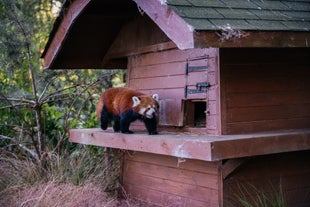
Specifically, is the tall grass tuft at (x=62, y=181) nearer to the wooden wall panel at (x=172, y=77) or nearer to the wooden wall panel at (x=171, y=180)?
the wooden wall panel at (x=171, y=180)

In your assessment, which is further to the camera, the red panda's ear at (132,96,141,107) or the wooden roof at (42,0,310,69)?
the red panda's ear at (132,96,141,107)

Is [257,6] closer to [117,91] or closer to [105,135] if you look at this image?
[117,91]

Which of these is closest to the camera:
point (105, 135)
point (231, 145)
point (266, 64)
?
point (231, 145)

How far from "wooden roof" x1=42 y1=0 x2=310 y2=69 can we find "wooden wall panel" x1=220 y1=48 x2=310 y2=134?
0.49 m

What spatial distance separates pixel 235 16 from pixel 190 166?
1.76 meters

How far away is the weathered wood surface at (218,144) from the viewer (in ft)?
13.0

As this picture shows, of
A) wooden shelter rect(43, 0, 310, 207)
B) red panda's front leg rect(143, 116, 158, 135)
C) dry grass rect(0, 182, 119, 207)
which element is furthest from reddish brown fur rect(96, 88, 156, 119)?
dry grass rect(0, 182, 119, 207)

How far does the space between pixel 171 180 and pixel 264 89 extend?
146 cm

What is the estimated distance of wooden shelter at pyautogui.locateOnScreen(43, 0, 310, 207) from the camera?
399 cm

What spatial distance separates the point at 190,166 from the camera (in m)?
5.11

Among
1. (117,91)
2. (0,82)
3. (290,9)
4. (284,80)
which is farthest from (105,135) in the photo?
(0,82)

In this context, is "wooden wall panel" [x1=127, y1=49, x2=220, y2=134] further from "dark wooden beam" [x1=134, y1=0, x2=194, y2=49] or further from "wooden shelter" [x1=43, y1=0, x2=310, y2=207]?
"dark wooden beam" [x1=134, y1=0, x2=194, y2=49]

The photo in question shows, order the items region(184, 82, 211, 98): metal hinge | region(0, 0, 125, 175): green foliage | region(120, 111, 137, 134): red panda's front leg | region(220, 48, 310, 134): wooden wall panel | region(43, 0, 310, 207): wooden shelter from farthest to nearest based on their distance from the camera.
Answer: region(0, 0, 125, 175): green foliage → region(120, 111, 137, 134): red panda's front leg → region(184, 82, 211, 98): metal hinge → region(220, 48, 310, 134): wooden wall panel → region(43, 0, 310, 207): wooden shelter

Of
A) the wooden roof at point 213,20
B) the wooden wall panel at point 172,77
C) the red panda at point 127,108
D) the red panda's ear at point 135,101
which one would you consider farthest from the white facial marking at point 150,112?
the wooden roof at point 213,20
